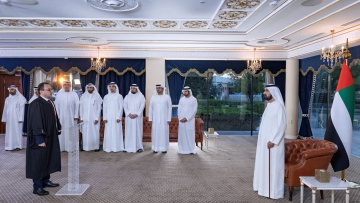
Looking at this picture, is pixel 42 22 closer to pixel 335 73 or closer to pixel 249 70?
pixel 249 70

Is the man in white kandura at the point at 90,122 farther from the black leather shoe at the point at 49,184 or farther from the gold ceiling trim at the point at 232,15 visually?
the gold ceiling trim at the point at 232,15

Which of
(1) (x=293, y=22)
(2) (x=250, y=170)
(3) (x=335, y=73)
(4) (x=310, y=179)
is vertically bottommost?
(2) (x=250, y=170)

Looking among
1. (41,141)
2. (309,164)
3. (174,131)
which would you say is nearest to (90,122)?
(174,131)

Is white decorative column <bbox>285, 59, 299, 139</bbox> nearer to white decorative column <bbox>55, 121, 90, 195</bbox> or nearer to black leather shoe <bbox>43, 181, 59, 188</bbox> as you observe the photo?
white decorative column <bbox>55, 121, 90, 195</bbox>

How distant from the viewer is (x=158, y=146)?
7195 millimetres

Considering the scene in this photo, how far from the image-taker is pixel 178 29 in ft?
21.4

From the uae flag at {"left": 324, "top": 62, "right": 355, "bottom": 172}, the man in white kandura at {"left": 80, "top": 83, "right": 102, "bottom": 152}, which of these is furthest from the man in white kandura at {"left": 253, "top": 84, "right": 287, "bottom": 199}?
the man in white kandura at {"left": 80, "top": 83, "right": 102, "bottom": 152}

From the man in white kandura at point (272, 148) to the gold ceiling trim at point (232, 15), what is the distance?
5.94ft

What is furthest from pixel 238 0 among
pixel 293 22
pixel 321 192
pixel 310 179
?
pixel 321 192

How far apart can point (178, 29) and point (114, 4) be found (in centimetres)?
202

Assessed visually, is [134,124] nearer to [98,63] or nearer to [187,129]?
[187,129]

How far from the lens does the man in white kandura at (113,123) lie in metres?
7.29

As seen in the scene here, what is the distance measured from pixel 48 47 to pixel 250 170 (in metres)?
6.99

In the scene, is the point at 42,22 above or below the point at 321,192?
above
